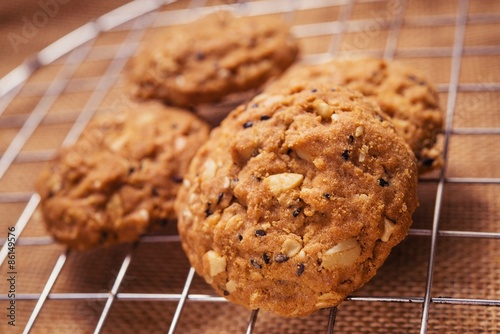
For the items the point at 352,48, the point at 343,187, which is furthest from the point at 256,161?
the point at 352,48

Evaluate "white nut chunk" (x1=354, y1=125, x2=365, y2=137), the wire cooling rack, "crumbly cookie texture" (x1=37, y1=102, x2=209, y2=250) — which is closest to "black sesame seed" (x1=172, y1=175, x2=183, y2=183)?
"crumbly cookie texture" (x1=37, y1=102, x2=209, y2=250)

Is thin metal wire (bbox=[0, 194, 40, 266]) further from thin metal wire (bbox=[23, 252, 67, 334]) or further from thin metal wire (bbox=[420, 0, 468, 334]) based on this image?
thin metal wire (bbox=[420, 0, 468, 334])

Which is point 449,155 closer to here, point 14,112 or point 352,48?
point 352,48

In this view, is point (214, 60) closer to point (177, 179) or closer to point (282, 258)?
point (177, 179)

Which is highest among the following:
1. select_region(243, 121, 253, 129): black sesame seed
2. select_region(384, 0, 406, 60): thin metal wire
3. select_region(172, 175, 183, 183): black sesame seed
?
select_region(243, 121, 253, 129): black sesame seed

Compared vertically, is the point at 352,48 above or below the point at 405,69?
below
